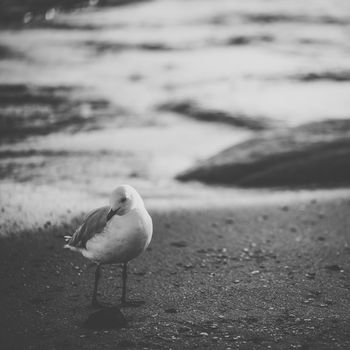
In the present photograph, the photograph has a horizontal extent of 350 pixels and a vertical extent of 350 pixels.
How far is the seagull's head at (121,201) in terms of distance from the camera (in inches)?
151

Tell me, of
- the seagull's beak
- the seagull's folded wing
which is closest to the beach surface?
the seagull's folded wing

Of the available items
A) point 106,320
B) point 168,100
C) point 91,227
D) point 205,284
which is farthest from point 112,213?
point 168,100

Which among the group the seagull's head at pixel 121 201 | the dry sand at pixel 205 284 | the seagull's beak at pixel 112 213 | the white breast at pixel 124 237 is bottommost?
the dry sand at pixel 205 284

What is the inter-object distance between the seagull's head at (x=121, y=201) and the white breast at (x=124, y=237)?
3cm

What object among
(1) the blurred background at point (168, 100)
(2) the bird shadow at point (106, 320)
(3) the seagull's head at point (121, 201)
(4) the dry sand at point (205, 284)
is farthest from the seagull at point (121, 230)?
(1) the blurred background at point (168, 100)

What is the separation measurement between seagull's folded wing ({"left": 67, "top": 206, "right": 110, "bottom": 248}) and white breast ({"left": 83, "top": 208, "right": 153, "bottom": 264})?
3.3 inches

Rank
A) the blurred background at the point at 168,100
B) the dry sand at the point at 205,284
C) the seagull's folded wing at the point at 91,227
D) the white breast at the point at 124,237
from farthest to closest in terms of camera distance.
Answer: the blurred background at the point at 168,100, the seagull's folded wing at the point at 91,227, the white breast at the point at 124,237, the dry sand at the point at 205,284

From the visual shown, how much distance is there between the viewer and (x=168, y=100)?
10547mm

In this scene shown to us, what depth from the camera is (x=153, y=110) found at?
33.1 ft

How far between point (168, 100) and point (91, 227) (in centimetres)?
669

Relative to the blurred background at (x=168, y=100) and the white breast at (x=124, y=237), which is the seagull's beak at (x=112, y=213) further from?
the blurred background at (x=168, y=100)

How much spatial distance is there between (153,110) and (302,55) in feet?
15.7

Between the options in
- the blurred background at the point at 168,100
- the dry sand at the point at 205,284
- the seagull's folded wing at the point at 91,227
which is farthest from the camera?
the blurred background at the point at 168,100

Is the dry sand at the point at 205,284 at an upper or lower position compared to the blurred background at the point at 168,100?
lower
